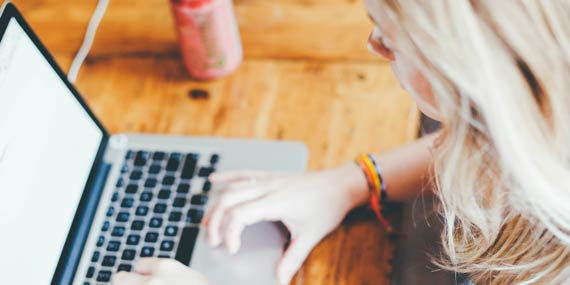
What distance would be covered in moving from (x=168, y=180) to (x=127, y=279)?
6.1 inches

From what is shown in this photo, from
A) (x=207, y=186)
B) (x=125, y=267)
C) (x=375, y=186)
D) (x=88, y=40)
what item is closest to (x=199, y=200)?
(x=207, y=186)

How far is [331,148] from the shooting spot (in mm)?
907

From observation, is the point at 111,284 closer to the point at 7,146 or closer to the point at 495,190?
the point at 7,146

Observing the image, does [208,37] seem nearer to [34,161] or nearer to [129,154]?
[129,154]

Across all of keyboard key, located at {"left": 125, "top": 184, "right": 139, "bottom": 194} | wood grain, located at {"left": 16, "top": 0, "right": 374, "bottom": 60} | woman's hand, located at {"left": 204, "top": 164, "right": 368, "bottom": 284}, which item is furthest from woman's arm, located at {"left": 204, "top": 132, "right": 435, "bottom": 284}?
wood grain, located at {"left": 16, "top": 0, "right": 374, "bottom": 60}

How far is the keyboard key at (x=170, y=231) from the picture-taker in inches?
32.4

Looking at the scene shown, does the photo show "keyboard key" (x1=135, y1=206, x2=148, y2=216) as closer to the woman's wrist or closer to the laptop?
the laptop

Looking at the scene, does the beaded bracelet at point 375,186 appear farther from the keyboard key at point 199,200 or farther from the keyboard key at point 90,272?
the keyboard key at point 90,272

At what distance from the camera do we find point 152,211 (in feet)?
2.77

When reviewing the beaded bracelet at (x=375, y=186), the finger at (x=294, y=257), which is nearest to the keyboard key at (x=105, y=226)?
the finger at (x=294, y=257)

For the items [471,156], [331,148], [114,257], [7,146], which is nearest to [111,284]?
[114,257]

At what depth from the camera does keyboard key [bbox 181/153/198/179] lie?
0.87 metres

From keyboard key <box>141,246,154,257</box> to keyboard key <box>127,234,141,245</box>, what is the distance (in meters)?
0.01

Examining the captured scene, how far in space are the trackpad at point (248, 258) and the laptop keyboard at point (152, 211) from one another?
2 cm
